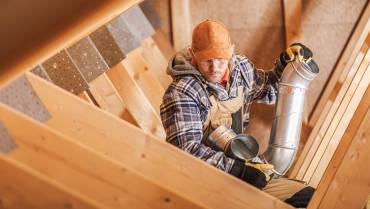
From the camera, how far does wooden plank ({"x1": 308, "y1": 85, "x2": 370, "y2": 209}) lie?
154cm

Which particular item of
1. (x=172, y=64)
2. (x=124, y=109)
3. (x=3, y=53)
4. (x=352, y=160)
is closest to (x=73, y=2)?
(x=3, y=53)

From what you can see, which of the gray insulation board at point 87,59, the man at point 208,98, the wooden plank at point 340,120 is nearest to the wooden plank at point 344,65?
the wooden plank at point 340,120

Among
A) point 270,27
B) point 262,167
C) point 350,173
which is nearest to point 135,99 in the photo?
point 270,27

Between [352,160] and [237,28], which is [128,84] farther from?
[352,160]

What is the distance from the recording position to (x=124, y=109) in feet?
11.2

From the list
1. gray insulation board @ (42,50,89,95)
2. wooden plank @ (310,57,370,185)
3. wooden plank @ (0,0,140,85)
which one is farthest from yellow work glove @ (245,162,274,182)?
wooden plank @ (0,0,140,85)

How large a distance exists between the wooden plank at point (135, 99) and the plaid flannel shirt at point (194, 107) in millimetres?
956

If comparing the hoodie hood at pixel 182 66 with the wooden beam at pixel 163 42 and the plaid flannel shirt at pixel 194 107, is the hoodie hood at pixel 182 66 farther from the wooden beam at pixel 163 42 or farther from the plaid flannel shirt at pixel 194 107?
the wooden beam at pixel 163 42

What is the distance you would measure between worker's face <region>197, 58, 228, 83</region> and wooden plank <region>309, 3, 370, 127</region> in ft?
3.77

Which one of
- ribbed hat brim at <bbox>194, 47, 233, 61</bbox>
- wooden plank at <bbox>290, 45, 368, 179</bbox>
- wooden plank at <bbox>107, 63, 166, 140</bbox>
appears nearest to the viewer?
ribbed hat brim at <bbox>194, 47, 233, 61</bbox>

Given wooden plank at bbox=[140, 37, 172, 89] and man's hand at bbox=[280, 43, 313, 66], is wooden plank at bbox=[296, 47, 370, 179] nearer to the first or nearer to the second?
man's hand at bbox=[280, 43, 313, 66]

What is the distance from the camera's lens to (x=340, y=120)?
9.92 feet

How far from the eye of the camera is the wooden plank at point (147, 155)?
172 centimetres

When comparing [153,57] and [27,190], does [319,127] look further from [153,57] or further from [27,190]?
[27,190]
